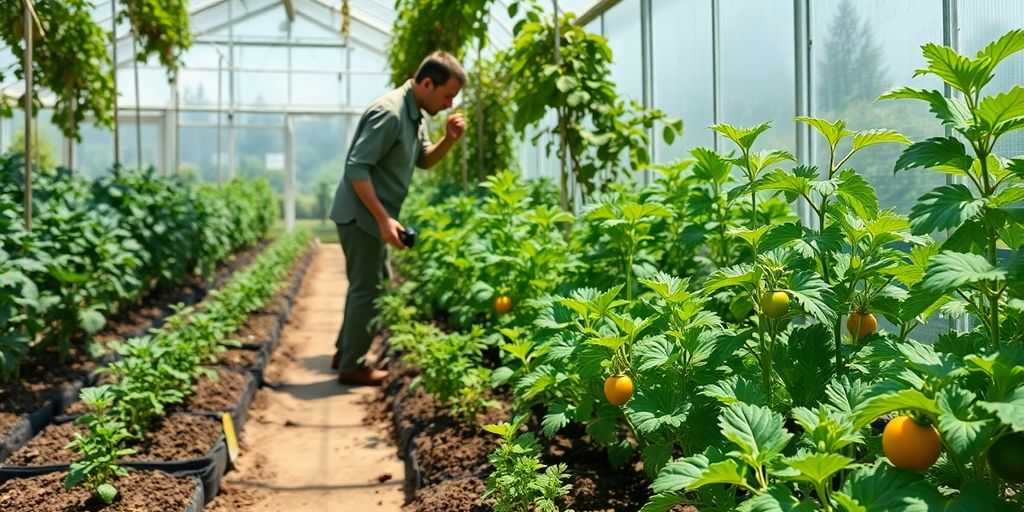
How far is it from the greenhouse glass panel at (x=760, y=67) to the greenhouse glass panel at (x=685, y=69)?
22cm

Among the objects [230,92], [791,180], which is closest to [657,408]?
[791,180]

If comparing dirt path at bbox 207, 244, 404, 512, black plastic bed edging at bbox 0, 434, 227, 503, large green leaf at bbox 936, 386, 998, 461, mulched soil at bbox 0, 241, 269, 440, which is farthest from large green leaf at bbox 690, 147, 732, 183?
mulched soil at bbox 0, 241, 269, 440

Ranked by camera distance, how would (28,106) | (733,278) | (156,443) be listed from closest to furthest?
(733,278), (156,443), (28,106)

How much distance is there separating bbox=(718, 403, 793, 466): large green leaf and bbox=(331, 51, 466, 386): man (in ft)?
10.6

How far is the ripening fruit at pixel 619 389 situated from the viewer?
2.26 meters

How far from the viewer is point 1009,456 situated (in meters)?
1.46

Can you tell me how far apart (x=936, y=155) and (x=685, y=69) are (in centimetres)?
415

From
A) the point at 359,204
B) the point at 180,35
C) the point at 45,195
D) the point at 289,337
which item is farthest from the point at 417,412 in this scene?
the point at 180,35

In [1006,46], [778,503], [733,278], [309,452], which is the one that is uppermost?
[1006,46]

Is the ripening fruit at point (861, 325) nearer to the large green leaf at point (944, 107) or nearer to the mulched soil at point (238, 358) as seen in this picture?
the large green leaf at point (944, 107)

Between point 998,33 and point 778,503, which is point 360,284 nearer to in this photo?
point 998,33

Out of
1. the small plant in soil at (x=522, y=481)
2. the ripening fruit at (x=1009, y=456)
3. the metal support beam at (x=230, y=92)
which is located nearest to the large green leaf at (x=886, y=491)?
the ripening fruit at (x=1009, y=456)

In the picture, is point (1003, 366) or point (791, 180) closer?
point (1003, 366)

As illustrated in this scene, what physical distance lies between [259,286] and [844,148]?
422cm
